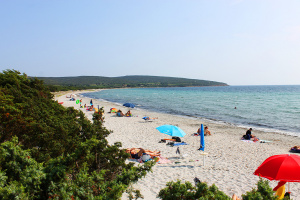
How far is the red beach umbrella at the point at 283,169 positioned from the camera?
525cm

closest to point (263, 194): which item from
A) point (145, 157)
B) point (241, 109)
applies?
point (145, 157)

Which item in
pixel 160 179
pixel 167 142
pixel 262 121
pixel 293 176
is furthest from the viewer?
pixel 262 121

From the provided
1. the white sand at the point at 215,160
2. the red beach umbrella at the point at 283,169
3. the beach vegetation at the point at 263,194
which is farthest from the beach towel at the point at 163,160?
the beach vegetation at the point at 263,194

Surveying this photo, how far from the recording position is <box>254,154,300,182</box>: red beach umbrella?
5.25 metres

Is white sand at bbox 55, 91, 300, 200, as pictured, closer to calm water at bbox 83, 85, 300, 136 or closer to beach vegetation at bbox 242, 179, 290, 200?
beach vegetation at bbox 242, 179, 290, 200

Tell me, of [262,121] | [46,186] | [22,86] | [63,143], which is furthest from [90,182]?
[262,121]

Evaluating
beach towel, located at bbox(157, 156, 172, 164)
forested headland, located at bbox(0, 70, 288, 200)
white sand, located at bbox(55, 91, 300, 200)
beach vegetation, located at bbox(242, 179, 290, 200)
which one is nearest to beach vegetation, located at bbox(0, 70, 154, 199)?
forested headland, located at bbox(0, 70, 288, 200)

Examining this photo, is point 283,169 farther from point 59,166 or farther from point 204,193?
point 59,166

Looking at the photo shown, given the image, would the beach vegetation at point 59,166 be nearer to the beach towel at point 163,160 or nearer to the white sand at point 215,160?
the white sand at point 215,160

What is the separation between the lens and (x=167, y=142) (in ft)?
47.3

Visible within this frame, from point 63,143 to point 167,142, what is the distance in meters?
8.92

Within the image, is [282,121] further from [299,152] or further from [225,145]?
[225,145]

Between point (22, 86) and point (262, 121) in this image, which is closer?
point (22, 86)

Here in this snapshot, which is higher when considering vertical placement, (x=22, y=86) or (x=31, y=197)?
(x=22, y=86)
